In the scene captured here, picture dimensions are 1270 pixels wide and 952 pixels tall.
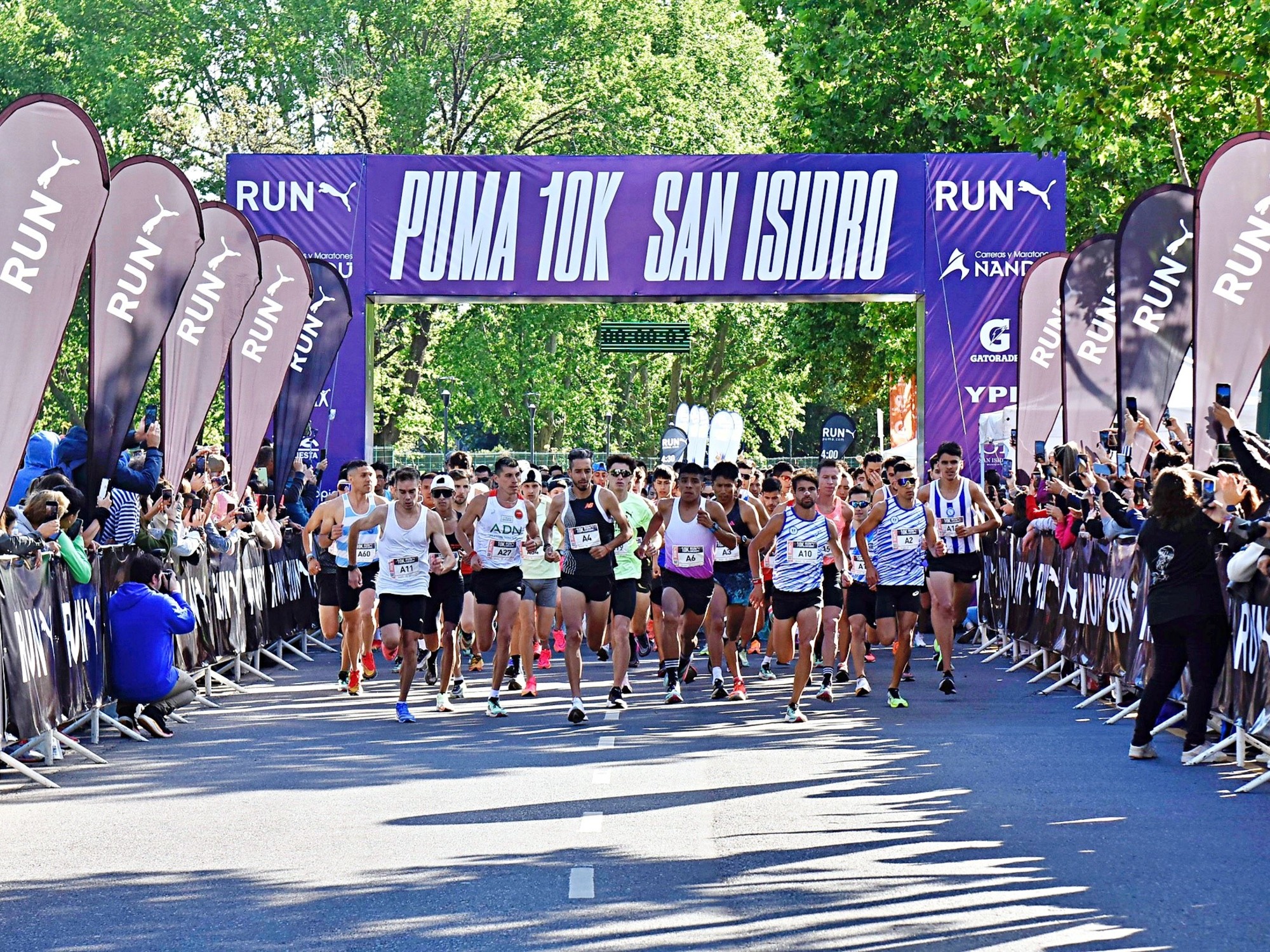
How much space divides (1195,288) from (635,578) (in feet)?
16.8

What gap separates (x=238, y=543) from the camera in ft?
59.7

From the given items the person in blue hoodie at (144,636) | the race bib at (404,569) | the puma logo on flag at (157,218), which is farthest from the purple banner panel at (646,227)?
the person in blue hoodie at (144,636)

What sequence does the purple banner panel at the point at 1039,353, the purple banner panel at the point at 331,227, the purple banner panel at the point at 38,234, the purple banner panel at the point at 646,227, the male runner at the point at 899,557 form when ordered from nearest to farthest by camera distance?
the purple banner panel at the point at 38,234 < the male runner at the point at 899,557 < the purple banner panel at the point at 1039,353 < the purple banner panel at the point at 646,227 < the purple banner panel at the point at 331,227

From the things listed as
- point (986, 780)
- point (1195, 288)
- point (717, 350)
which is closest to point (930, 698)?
point (1195, 288)

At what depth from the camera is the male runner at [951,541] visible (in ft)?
56.2

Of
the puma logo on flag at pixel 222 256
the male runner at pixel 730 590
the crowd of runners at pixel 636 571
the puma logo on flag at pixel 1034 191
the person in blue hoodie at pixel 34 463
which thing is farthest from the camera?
the puma logo on flag at pixel 1034 191

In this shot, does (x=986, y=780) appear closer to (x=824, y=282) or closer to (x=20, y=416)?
(x=20, y=416)

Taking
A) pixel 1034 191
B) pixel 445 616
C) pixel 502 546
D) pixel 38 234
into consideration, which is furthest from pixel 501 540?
pixel 1034 191

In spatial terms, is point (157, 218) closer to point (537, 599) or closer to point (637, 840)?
point (537, 599)

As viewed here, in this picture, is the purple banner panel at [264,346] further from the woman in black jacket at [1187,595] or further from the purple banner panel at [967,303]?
the woman in black jacket at [1187,595]

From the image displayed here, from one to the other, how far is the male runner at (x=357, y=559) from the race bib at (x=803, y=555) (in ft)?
12.4

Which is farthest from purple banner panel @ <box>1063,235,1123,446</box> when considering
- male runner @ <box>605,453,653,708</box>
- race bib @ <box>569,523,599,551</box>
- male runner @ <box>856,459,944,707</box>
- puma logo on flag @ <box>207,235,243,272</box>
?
puma logo on flag @ <box>207,235,243,272</box>

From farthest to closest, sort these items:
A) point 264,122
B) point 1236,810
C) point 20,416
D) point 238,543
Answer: point 264,122 < point 238,543 < point 20,416 < point 1236,810

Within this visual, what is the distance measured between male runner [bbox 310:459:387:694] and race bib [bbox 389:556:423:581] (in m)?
1.59
